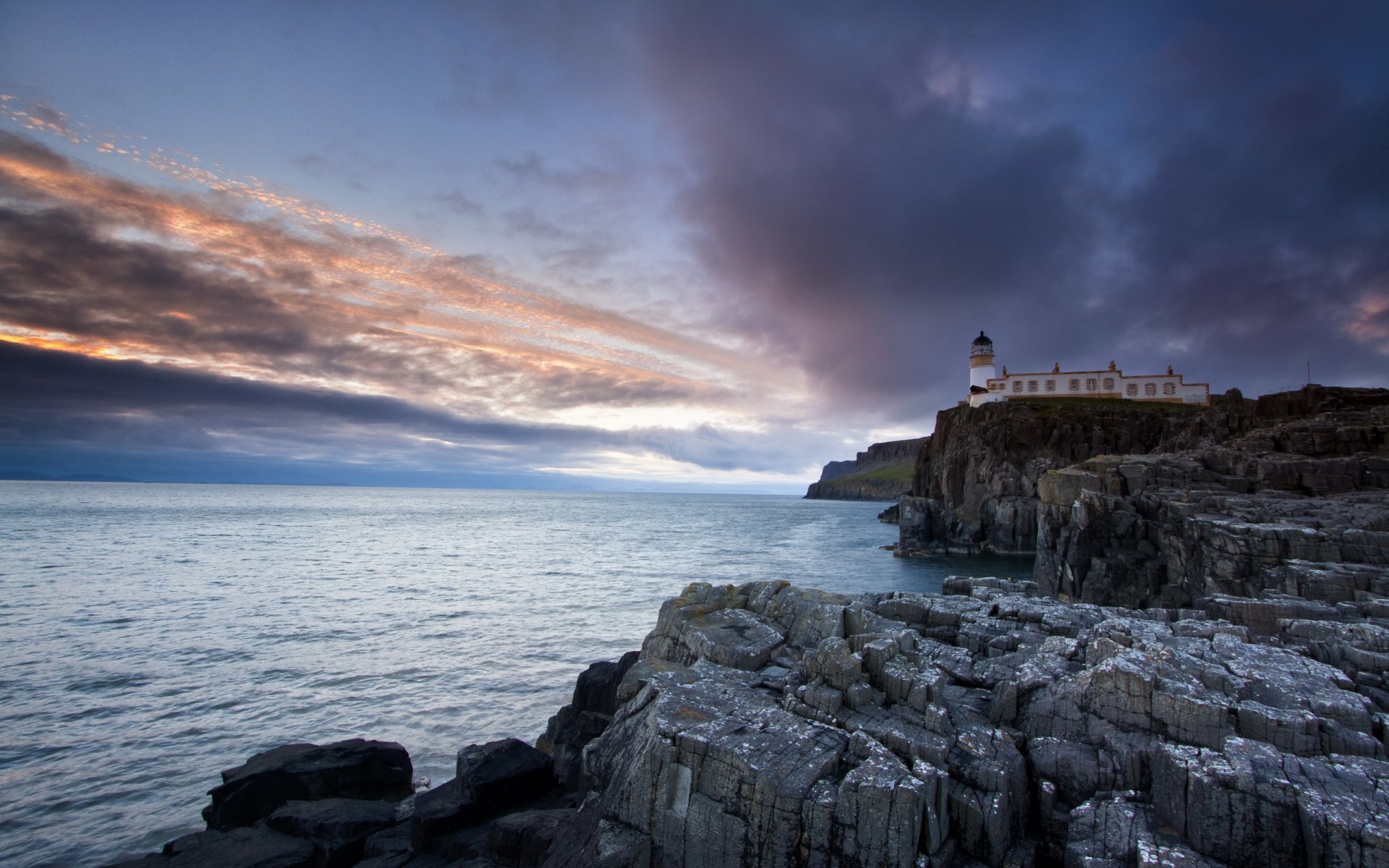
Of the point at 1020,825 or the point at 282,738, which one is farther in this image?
the point at 282,738

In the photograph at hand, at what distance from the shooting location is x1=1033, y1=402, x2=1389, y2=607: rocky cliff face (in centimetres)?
2412

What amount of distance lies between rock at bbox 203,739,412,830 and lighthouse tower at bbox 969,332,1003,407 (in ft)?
386

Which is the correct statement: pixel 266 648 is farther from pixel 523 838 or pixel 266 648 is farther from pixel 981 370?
pixel 981 370

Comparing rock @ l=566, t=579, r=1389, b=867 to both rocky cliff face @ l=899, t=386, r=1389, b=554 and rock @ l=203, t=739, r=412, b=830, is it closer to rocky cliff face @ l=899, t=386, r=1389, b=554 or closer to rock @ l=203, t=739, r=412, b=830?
rock @ l=203, t=739, r=412, b=830

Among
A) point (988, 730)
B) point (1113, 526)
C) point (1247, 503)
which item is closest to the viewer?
point (988, 730)

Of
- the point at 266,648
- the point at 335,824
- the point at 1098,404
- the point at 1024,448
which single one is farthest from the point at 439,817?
the point at 1098,404

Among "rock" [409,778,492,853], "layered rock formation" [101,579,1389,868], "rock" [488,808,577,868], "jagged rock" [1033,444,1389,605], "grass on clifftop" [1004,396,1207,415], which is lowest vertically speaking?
"rock" [409,778,492,853]

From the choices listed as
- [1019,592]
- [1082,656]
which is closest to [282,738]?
[1082,656]

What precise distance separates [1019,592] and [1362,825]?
58.2 ft

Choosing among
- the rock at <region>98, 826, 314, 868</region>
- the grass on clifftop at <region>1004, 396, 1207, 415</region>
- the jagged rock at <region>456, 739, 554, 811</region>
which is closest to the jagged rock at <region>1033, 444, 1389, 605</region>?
the jagged rock at <region>456, 739, 554, 811</region>

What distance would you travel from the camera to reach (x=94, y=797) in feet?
53.1

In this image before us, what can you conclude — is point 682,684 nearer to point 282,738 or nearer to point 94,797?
point 282,738

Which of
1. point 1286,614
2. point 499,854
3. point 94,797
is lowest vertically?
point 94,797

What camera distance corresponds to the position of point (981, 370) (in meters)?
121
